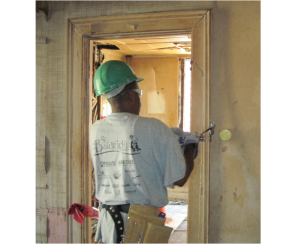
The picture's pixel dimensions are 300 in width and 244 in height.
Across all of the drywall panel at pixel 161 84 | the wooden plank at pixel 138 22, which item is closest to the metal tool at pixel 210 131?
the wooden plank at pixel 138 22

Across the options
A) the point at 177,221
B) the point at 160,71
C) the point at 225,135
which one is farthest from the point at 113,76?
the point at 177,221

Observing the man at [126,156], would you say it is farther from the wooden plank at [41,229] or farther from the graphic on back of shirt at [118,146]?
the wooden plank at [41,229]

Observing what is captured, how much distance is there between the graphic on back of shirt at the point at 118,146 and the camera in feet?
5.09

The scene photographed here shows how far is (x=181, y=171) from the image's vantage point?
154 cm

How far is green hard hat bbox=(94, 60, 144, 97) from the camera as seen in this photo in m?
1.66

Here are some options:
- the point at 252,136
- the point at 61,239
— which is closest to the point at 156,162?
the point at 252,136

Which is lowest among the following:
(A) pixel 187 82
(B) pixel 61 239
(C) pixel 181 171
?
(B) pixel 61 239

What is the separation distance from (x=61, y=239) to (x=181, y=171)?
1121 millimetres

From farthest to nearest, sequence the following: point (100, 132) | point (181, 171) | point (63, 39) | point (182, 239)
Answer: point (182, 239)
point (63, 39)
point (100, 132)
point (181, 171)

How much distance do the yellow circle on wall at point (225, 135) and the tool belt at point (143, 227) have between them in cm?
62

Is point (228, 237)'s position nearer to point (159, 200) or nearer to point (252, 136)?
point (159, 200)

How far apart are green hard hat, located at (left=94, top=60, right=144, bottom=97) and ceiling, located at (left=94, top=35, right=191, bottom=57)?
3.99 feet

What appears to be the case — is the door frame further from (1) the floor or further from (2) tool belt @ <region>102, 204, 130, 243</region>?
(1) the floor

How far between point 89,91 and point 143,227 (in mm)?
1014
